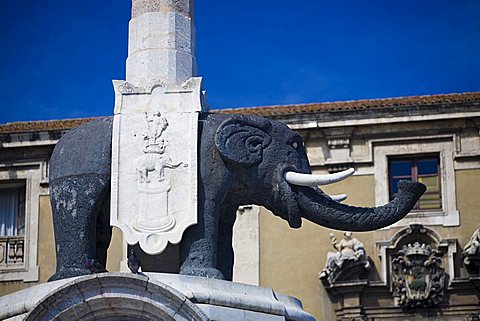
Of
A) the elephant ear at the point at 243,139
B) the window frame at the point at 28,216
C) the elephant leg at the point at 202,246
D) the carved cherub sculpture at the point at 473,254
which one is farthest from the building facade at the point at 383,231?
the elephant leg at the point at 202,246

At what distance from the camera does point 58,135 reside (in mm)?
29594

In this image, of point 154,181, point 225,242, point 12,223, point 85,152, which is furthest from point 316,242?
point 154,181

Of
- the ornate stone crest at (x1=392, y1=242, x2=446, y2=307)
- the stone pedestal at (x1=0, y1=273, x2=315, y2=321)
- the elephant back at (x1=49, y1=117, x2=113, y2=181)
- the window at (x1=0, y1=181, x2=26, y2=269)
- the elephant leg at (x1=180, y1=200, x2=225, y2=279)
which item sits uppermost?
the window at (x1=0, y1=181, x2=26, y2=269)

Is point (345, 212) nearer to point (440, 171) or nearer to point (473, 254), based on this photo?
point (473, 254)

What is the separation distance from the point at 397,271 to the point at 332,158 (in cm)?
239

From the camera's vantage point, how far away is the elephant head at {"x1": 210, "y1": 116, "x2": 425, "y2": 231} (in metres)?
13.2

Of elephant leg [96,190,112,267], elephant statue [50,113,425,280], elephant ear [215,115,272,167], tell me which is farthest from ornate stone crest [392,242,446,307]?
elephant leg [96,190,112,267]

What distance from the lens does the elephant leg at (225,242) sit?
13289 millimetres

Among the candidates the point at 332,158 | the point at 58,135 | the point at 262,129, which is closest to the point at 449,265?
the point at 332,158

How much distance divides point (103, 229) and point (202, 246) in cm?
96

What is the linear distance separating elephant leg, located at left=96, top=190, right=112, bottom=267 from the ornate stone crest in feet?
50.1

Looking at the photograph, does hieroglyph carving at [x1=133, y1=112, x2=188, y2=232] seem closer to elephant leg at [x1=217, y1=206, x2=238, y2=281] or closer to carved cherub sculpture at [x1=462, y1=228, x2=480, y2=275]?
elephant leg at [x1=217, y1=206, x2=238, y2=281]

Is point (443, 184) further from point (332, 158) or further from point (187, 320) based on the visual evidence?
point (187, 320)

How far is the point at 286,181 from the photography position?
13203mm
